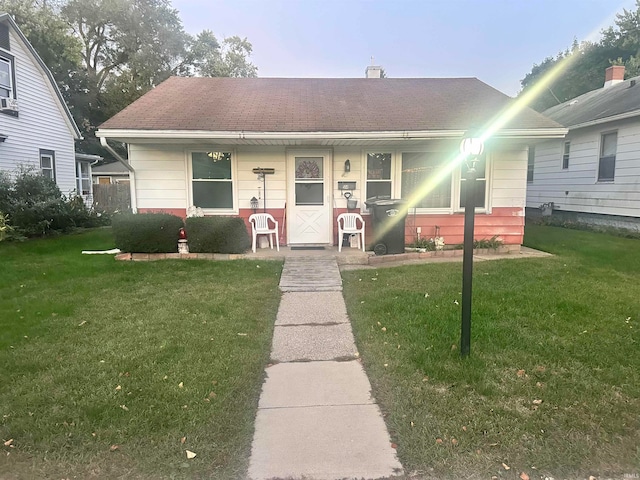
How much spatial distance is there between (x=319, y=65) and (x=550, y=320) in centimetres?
2369

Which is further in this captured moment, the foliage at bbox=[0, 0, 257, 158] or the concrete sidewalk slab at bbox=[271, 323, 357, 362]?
the foliage at bbox=[0, 0, 257, 158]

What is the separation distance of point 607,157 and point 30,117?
60.3 feet

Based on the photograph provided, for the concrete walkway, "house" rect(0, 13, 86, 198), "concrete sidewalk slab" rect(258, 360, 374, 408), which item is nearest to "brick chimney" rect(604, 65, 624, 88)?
the concrete walkway

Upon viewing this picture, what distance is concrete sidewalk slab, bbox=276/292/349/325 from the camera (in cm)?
471

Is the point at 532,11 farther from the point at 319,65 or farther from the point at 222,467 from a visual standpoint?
the point at 222,467

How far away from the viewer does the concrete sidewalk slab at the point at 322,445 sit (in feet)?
7.23

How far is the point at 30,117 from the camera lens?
1430cm

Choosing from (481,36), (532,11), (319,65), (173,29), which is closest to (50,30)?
(173,29)

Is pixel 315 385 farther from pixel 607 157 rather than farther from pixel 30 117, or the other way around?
pixel 30 117

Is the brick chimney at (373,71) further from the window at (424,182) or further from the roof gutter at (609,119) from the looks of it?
the roof gutter at (609,119)

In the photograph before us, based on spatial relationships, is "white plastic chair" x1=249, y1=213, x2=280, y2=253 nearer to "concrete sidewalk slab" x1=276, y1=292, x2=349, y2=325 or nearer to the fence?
"concrete sidewalk slab" x1=276, y1=292, x2=349, y2=325

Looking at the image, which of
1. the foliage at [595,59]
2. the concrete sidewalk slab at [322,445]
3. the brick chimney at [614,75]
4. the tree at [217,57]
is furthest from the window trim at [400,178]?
the tree at [217,57]

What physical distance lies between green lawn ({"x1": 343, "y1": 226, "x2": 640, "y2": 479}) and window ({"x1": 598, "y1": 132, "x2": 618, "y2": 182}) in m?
7.56

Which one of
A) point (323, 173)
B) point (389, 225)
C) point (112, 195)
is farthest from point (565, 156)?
point (112, 195)
